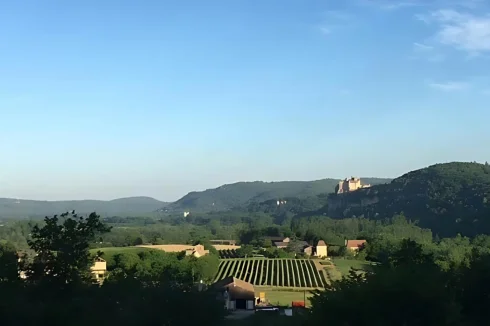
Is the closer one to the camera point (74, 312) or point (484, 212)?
point (74, 312)

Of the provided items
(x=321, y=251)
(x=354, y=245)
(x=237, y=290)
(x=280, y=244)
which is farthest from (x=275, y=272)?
(x=280, y=244)

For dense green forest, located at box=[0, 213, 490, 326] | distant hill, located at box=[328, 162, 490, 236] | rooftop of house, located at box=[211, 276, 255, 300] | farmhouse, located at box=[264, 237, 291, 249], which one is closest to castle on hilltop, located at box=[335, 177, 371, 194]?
distant hill, located at box=[328, 162, 490, 236]

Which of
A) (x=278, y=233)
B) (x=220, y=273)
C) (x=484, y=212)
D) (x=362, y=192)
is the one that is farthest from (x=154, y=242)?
(x=362, y=192)

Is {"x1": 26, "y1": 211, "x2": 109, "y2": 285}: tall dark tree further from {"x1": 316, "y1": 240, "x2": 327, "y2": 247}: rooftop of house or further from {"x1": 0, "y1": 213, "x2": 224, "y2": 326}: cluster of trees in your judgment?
{"x1": 316, "y1": 240, "x2": 327, "y2": 247}: rooftop of house

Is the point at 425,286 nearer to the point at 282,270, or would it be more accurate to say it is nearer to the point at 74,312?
the point at 74,312

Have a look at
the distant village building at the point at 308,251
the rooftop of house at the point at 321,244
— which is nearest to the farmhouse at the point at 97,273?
the distant village building at the point at 308,251

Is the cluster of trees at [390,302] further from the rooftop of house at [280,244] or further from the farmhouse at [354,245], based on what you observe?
the rooftop of house at [280,244]

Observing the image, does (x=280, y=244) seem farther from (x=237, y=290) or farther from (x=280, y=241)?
(x=237, y=290)
